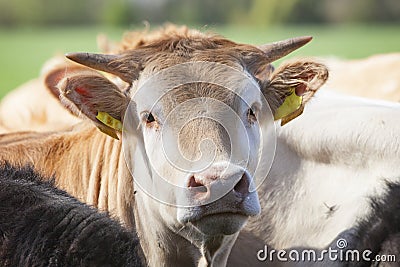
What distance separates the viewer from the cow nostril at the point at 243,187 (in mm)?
4328

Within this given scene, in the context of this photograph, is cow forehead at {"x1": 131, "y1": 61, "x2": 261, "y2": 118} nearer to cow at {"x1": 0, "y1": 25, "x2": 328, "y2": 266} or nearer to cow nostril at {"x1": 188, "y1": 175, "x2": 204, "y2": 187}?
cow at {"x1": 0, "y1": 25, "x2": 328, "y2": 266}

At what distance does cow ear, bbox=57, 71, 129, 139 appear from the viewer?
195 inches

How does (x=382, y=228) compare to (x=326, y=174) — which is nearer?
(x=382, y=228)

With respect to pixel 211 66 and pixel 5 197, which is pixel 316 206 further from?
pixel 5 197

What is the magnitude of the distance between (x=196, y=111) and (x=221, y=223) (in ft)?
1.85

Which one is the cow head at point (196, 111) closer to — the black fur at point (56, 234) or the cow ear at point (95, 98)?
the cow ear at point (95, 98)

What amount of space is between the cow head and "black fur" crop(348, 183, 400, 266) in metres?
0.71

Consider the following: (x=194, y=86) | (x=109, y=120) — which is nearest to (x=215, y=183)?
(x=194, y=86)

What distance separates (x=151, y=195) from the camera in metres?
4.87

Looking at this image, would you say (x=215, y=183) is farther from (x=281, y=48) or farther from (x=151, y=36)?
(x=151, y=36)

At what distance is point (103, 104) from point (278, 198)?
140 centimetres

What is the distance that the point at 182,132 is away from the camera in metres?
4.55

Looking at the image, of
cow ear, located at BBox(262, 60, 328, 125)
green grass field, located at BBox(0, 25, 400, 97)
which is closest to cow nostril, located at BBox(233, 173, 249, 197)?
cow ear, located at BBox(262, 60, 328, 125)

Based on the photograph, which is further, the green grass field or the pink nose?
the green grass field
